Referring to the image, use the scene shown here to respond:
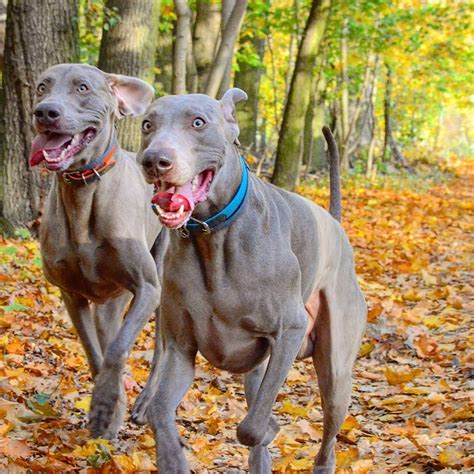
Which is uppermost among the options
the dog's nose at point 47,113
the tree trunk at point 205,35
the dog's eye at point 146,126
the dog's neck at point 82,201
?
the tree trunk at point 205,35

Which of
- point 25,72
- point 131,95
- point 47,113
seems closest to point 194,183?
point 47,113

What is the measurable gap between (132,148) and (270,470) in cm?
627

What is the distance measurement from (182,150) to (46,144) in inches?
62.3

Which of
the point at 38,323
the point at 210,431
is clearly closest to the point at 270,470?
the point at 210,431

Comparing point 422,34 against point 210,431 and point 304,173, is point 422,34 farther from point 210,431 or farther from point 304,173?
point 210,431

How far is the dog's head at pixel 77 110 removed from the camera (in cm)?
450

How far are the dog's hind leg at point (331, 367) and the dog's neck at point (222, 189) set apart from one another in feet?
3.34

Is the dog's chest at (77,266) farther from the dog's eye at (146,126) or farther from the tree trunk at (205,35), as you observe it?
the tree trunk at (205,35)

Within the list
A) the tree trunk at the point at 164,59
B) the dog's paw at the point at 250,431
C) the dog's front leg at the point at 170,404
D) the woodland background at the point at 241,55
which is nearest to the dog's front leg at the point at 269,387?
the dog's paw at the point at 250,431

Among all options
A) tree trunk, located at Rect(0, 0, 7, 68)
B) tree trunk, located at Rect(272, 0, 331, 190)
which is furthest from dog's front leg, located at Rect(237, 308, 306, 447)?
tree trunk, located at Rect(272, 0, 331, 190)

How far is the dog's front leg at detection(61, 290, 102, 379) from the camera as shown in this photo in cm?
523

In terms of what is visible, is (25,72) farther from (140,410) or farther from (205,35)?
(140,410)

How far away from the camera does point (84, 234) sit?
496 centimetres

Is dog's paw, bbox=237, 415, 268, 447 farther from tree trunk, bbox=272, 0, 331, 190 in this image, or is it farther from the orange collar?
tree trunk, bbox=272, 0, 331, 190
